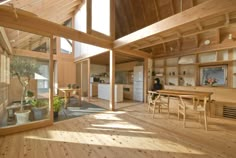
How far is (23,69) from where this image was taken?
126 inches

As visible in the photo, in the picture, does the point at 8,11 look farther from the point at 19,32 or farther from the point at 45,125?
the point at 45,125

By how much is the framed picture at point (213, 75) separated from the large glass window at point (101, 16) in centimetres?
413

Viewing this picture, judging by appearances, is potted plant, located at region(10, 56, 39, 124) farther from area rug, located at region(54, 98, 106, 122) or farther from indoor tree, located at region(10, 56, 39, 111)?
area rug, located at region(54, 98, 106, 122)

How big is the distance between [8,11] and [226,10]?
4.01 m

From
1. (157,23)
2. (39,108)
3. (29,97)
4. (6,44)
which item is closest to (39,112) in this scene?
(39,108)

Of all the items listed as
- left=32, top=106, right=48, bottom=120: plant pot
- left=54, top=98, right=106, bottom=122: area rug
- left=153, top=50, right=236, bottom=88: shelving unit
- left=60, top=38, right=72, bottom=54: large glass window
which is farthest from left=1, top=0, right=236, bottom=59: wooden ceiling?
left=54, top=98, right=106, bottom=122: area rug

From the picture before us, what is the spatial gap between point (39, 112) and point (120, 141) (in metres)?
2.22

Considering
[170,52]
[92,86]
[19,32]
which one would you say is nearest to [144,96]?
[170,52]

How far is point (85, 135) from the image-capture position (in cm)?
268

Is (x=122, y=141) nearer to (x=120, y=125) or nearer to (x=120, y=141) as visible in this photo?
(x=120, y=141)

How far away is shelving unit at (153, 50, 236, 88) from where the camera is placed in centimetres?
450

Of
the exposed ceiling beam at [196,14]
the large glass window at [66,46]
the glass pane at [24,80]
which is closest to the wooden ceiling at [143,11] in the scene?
the exposed ceiling beam at [196,14]

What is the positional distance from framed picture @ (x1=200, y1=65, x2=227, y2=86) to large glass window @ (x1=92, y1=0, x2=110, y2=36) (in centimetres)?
413

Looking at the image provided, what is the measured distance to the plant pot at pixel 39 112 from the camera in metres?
3.20
